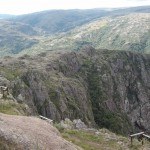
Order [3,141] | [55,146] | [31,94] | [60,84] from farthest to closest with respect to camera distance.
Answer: [60,84] → [31,94] → [55,146] → [3,141]

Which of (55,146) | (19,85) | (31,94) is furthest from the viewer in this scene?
(31,94)

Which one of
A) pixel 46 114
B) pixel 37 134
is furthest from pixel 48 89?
pixel 37 134

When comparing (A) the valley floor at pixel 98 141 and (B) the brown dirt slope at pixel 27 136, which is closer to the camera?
(B) the brown dirt slope at pixel 27 136

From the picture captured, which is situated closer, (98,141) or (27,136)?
(27,136)

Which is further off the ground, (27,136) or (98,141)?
(27,136)

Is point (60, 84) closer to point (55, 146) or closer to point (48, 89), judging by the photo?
point (48, 89)

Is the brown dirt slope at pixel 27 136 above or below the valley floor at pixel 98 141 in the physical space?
above

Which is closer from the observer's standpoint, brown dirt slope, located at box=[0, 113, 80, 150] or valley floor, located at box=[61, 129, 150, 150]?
brown dirt slope, located at box=[0, 113, 80, 150]

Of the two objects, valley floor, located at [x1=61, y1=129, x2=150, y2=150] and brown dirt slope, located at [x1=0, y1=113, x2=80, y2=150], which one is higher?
brown dirt slope, located at [x1=0, y1=113, x2=80, y2=150]
